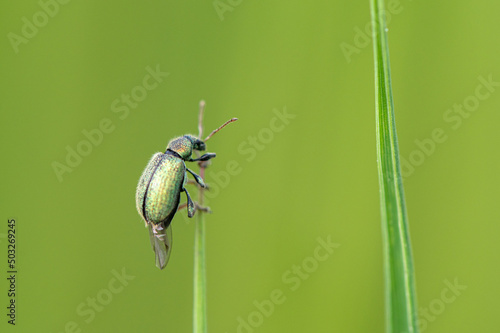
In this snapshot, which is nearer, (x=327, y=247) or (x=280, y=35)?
(x=327, y=247)

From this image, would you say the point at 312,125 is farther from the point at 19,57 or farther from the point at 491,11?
the point at 19,57

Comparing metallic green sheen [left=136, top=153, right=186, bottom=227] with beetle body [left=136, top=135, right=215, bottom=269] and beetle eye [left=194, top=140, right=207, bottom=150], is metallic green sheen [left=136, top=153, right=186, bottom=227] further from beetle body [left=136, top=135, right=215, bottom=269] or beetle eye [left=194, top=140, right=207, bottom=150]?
beetle eye [left=194, top=140, right=207, bottom=150]

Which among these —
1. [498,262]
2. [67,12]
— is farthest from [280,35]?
[498,262]

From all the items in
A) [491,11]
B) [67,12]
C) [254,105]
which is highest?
[67,12]

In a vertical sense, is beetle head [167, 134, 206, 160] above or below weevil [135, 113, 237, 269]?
above

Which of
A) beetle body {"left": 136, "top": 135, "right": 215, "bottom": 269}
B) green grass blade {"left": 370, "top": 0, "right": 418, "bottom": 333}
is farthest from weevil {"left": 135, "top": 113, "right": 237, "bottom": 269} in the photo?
green grass blade {"left": 370, "top": 0, "right": 418, "bottom": 333}

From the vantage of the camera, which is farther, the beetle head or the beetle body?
the beetle head
